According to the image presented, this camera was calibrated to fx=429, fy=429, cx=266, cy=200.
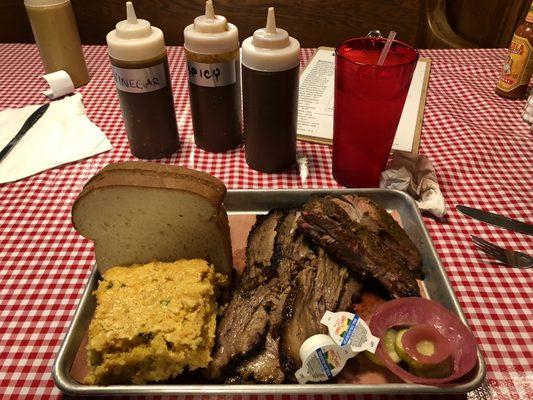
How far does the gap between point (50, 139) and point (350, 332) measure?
133 cm

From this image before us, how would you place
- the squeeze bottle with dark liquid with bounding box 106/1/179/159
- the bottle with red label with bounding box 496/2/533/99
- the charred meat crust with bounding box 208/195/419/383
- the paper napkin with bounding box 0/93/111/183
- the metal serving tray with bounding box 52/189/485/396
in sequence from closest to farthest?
the metal serving tray with bounding box 52/189/485/396, the charred meat crust with bounding box 208/195/419/383, the squeeze bottle with dark liquid with bounding box 106/1/179/159, the paper napkin with bounding box 0/93/111/183, the bottle with red label with bounding box 496/2/533/99

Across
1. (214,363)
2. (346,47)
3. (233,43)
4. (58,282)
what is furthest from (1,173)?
(346,47)

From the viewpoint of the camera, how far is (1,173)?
146 cm

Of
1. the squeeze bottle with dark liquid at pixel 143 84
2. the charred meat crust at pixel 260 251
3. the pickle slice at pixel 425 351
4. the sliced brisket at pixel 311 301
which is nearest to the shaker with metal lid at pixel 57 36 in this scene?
the squeeze bottle with dark liquid at pixel 143 84

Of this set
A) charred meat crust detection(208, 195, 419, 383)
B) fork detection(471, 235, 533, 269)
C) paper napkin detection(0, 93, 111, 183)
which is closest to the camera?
charred meat crust detection(208, 195, 419, 383)

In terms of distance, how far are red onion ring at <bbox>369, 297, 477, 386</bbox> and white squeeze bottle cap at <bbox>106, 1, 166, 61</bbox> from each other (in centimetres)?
97

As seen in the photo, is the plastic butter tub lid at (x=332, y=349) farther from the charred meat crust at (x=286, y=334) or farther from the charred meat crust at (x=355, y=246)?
→ the charred meat crust at (x=355, y=246)

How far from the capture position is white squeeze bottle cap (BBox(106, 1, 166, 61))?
125 cm

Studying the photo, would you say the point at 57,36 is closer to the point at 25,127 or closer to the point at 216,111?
the point at 25,127

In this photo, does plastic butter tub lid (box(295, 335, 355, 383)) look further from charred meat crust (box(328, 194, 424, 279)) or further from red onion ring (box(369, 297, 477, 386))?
charred meat crust (box(328, 194, 424, 279))

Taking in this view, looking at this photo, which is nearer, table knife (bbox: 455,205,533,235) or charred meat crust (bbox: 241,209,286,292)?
charred meat crust (bbox: 241,209,286,292)

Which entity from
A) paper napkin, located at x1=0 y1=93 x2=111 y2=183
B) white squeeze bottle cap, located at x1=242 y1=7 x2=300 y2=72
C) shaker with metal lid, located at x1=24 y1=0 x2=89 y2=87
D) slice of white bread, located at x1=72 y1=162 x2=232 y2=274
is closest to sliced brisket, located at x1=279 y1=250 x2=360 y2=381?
slice of white bread, located at x1=72 y1=162 x2=232 y2=274

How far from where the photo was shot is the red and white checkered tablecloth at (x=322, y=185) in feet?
3.18

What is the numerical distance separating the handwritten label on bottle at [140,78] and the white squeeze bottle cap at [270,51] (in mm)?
282
